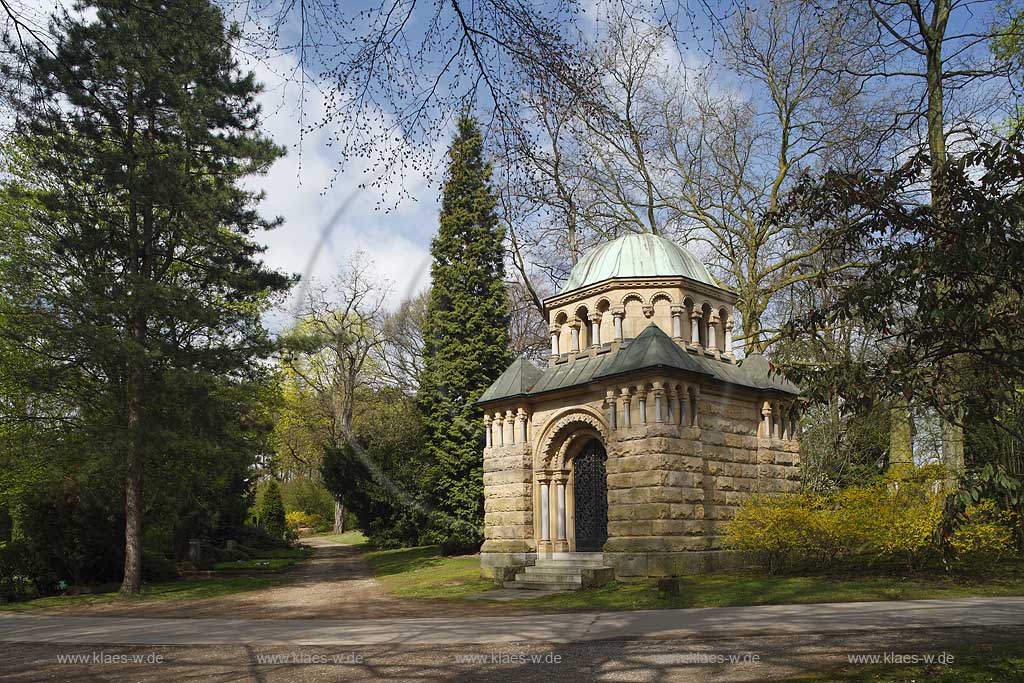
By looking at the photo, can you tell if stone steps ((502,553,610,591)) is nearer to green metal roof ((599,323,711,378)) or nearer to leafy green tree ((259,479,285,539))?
green metal roof ((599,323,711,378))

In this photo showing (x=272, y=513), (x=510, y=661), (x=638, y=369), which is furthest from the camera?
(x=272, y=513)

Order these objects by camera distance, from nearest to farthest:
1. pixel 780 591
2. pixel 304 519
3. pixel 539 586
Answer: pixel 780 591, pixel 539 586, pixel 304 519

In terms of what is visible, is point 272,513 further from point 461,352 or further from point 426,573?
point 426,573

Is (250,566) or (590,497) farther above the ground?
(590,497)

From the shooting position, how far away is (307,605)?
16047 millimetres

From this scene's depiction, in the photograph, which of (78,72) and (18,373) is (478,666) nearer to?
(78,72)

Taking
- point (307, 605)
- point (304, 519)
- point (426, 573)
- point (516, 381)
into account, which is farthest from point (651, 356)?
point (304, 519)

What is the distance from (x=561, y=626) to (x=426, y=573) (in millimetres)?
12146

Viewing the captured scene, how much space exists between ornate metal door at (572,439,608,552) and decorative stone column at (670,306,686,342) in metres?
3.04

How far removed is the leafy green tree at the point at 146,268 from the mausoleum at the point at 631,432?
288 inches

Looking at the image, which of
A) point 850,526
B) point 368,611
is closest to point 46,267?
point 368,611

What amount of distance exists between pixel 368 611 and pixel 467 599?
2.19 meters

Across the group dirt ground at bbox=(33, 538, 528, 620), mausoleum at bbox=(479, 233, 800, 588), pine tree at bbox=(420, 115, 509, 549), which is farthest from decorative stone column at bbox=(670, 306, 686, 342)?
pine tree at bbox=(420, 115, 509, 549)

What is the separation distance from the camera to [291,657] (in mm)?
8922
